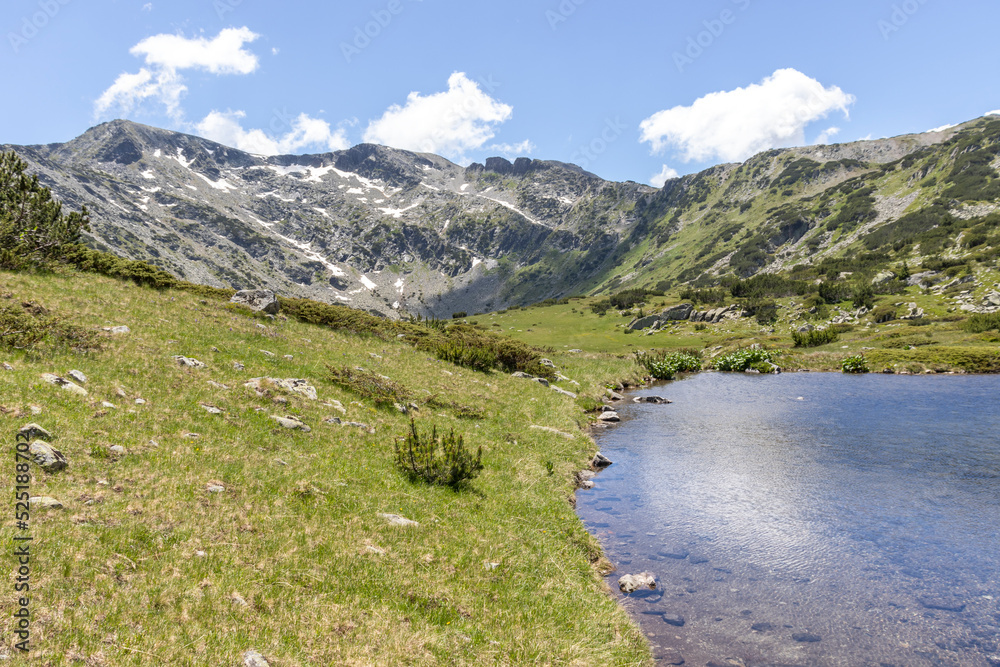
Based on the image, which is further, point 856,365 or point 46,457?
point 856,365

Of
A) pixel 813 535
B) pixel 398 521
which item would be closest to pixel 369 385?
pixel 398 521

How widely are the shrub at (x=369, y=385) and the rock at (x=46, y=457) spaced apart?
11459mm

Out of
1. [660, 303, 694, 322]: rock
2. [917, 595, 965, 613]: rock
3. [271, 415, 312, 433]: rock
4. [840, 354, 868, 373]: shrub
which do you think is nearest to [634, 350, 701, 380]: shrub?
[840, 354, 868, 373]: shrub

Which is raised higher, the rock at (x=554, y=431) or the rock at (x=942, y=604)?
the rock at (x=942, y=604)

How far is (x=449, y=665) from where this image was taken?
743cm

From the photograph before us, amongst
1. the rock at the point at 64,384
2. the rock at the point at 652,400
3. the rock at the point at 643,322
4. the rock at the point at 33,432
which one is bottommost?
the rock at the point at 652,400

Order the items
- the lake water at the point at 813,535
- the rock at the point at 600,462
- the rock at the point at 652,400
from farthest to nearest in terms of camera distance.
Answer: the rock at the point at 652,400 → the rock at the point at 600,462 → the lake water at the point at 813,535

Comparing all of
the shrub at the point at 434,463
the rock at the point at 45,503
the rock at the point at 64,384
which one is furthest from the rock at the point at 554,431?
the rock at the point at 45,503

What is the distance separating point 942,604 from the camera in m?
10.7

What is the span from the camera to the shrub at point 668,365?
176ft

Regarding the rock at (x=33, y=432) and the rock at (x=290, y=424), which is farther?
the rock at (x=290, y=424)

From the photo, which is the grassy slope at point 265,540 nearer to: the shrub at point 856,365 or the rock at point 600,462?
the rock at point 600,462

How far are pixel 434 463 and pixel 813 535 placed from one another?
468 inches

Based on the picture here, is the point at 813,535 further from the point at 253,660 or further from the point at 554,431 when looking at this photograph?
the point at 253,660
